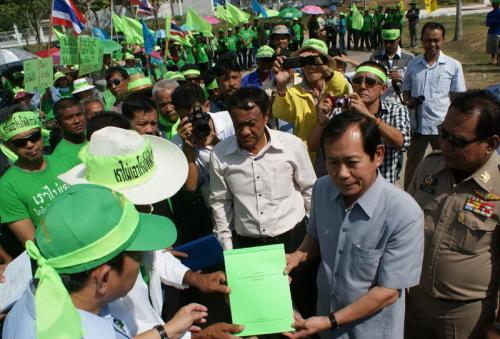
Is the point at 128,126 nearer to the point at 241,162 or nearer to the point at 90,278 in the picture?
the point at 241,162

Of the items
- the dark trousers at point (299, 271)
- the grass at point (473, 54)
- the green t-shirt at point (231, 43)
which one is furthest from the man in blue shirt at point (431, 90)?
the green t-shirt at point (231, 43)

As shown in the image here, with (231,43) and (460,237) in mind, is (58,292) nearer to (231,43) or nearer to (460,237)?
(460,237)

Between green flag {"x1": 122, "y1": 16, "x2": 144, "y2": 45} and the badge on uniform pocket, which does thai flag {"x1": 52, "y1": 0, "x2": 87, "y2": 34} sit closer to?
green flag {"x1": 122, "y1": 16, "x2": 144, "y2": 45}

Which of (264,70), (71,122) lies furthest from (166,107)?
(264,70)

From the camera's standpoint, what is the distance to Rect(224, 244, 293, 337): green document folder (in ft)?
6.90

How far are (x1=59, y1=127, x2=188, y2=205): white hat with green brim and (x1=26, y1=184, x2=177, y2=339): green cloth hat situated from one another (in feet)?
1.95

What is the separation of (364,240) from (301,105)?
2006mm

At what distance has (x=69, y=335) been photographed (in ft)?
4.17

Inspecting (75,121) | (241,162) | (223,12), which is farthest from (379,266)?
(223,12)

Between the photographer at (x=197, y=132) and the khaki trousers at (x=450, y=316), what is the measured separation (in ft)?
6.15

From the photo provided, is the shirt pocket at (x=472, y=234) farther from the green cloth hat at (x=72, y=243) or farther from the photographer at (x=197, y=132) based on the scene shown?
the photographer at (x=197, y=132)

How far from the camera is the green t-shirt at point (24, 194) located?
313 cm

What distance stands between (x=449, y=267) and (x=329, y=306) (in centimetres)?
75

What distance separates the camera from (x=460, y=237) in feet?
7.52
